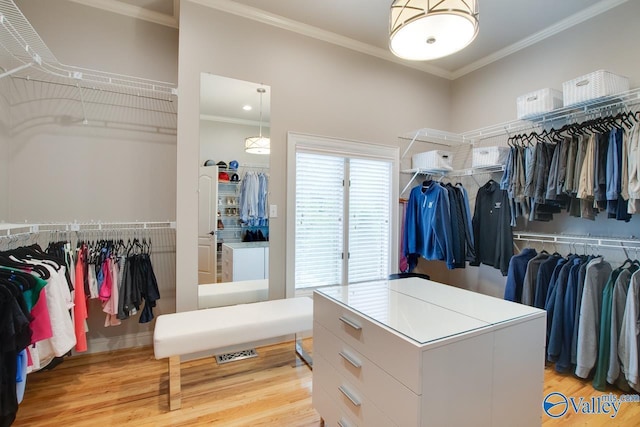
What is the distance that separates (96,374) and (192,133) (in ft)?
6.67

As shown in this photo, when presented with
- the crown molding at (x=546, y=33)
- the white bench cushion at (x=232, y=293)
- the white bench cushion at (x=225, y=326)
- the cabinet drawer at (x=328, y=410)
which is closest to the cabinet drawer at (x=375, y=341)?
the cabinet drawer at (x=328, y=410)

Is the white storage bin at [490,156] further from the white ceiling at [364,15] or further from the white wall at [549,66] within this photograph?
the white ceiling at [364,15]

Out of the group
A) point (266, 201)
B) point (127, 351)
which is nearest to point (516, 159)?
point (266, 201)

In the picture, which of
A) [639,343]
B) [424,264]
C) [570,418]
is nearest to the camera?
[570,418]

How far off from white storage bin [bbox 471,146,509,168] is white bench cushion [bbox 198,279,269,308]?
2494 mm

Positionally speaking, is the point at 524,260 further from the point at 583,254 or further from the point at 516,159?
the point at 516,159

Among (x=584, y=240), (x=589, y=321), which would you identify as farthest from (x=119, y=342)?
(x=584, y=240)

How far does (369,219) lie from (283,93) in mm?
1616

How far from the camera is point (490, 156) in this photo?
125 inches

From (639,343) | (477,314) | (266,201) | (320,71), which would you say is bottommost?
(639,343)

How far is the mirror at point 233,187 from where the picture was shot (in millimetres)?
2705

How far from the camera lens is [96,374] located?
2387 mm

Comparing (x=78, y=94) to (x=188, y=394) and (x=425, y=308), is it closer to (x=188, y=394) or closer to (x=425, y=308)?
(x=188, y=394)

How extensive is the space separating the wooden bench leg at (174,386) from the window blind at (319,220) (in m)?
1.33
